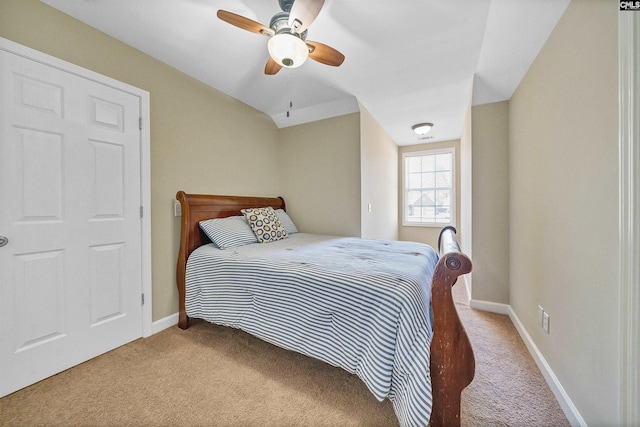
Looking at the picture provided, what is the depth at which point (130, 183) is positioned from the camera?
1950 millimetres

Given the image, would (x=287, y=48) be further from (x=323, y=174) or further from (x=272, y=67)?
(x=323, y=174)

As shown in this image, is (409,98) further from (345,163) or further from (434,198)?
(434,198)

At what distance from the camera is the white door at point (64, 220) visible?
1432mm

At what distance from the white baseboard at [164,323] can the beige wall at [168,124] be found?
40 millimetres

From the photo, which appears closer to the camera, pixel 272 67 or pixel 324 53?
pixel 324 53

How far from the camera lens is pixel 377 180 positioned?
3820mm

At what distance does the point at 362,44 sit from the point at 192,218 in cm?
218

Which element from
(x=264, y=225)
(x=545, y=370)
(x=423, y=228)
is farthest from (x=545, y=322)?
(x=423, y=228)

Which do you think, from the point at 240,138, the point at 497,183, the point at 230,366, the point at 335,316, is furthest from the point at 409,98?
the point at 230,366

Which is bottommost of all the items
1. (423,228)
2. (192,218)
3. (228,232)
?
(423,228)

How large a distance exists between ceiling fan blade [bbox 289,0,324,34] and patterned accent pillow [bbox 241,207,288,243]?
171 cm

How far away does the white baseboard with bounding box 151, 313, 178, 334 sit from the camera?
6.92 ft

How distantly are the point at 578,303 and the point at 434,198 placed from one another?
412cm

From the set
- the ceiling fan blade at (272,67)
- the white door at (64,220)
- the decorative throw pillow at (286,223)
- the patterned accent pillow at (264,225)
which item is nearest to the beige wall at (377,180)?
the decorative throw pillow at (286,223)
